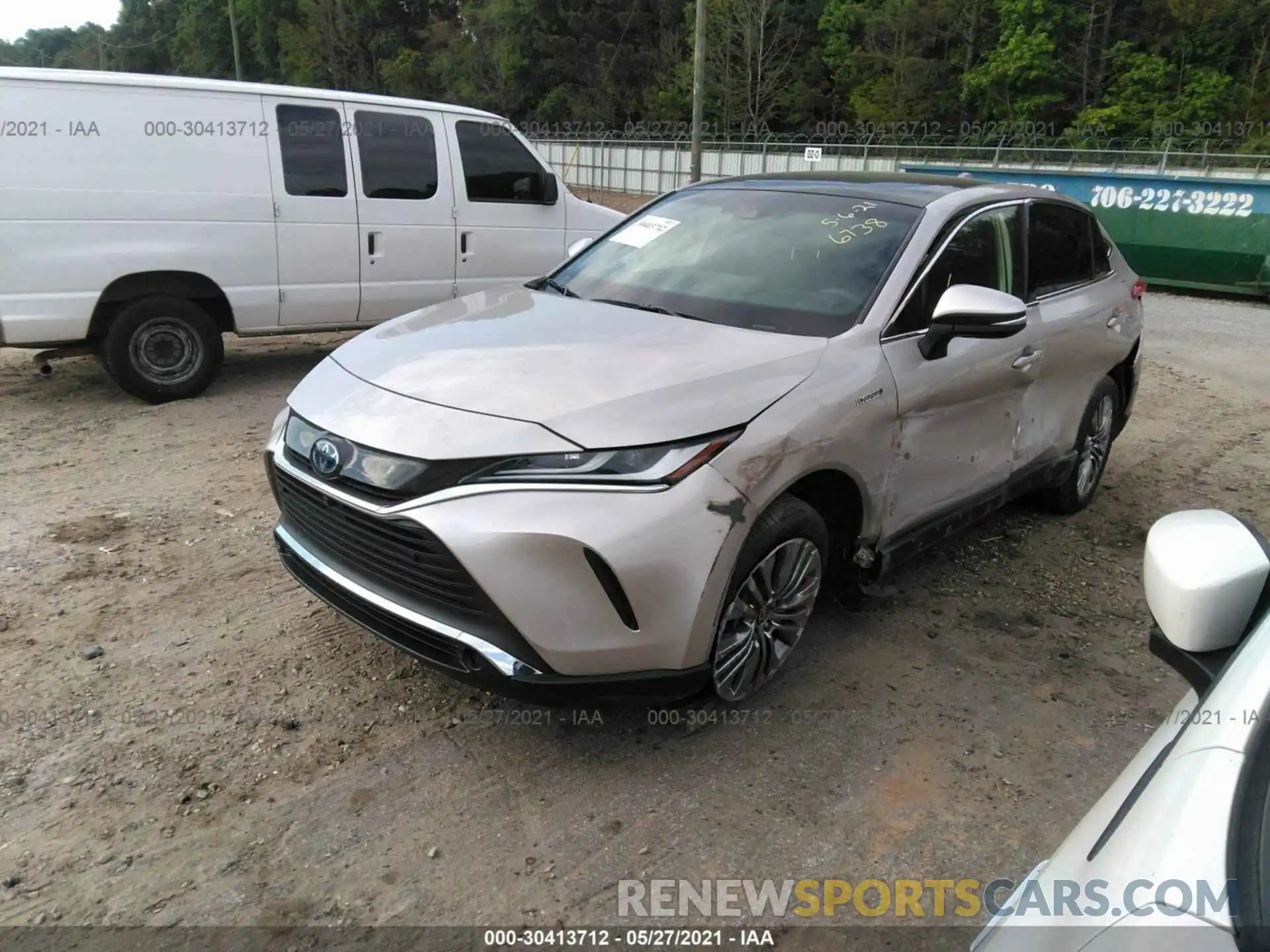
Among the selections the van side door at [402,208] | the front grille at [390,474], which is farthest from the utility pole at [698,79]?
the front grille at [390,474]

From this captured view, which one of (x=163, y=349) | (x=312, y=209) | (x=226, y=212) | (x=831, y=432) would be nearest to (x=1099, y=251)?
(x=831, y=432)

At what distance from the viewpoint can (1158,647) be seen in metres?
1.89

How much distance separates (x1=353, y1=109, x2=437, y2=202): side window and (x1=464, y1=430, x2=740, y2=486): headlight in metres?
4.98

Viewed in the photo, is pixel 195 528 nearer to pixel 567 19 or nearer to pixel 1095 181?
pixel 1095 181

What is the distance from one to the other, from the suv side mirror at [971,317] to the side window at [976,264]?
92 mm

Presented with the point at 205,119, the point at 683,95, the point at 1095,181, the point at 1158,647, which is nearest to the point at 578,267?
the point at 1158,647

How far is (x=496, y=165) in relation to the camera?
24.8ft

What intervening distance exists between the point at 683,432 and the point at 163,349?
16.7 feet

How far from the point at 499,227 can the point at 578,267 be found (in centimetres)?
366

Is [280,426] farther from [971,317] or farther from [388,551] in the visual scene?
[971,317]

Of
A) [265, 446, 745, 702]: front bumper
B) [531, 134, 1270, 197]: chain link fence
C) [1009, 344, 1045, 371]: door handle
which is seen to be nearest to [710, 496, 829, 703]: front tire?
[265, 446, 745, 702]: front bumper

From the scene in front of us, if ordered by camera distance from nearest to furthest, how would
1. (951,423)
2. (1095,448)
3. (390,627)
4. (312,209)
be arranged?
(390,627), (951,423), (1095,448), (312,209)

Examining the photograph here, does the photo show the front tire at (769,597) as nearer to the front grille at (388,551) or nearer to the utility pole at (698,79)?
the front grille at (388,551)

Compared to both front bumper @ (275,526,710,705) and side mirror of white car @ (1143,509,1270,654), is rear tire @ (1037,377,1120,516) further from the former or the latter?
side mirror of white car @ (1143,509,1270,654)
